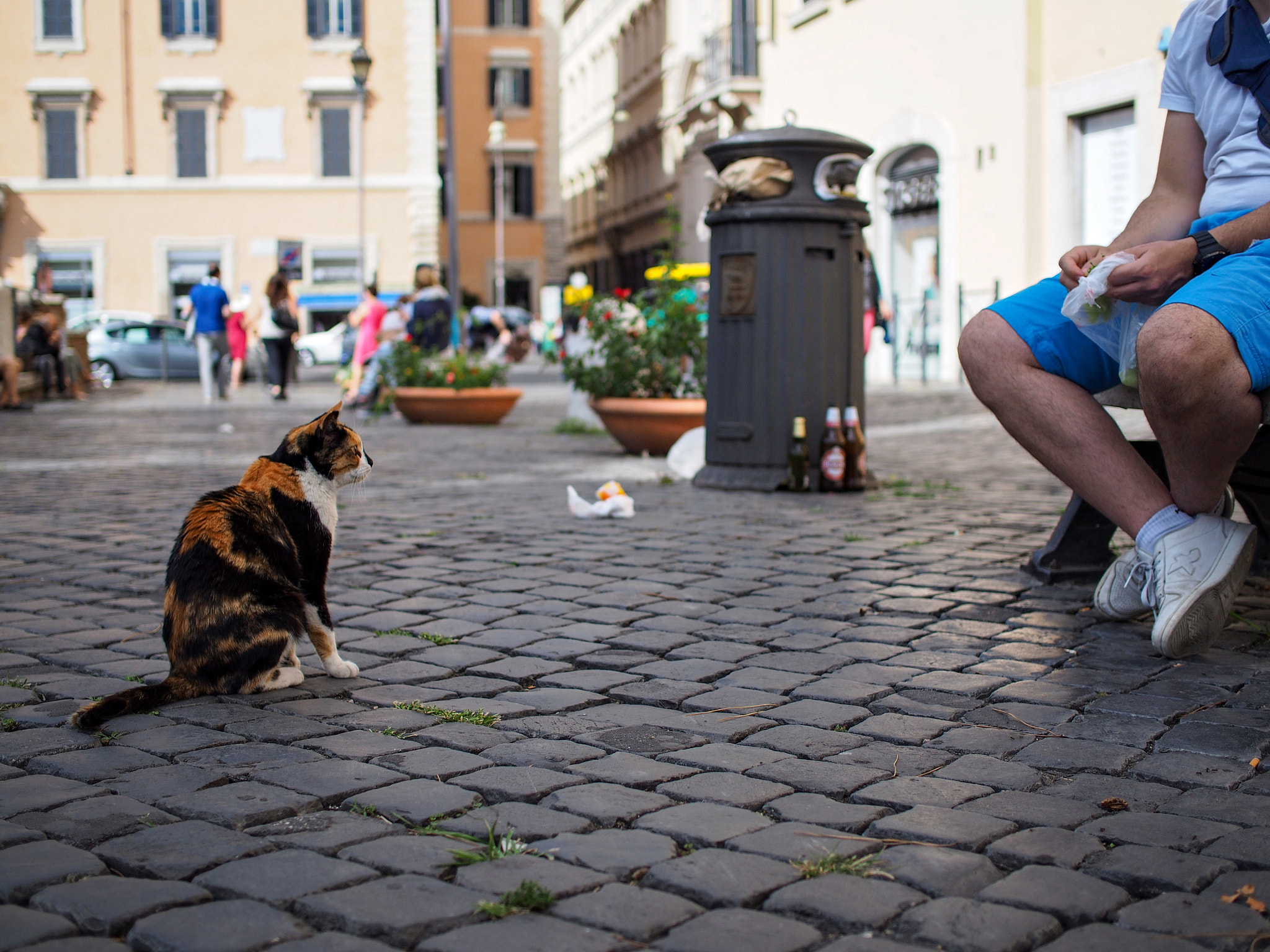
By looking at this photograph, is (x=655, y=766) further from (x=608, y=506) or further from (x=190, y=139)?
(x=190, y=139)

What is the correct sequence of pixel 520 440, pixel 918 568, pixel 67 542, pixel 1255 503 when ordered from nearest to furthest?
pixel 1255 503, pixel 918 568, pixel 67 542, pixel 520 440

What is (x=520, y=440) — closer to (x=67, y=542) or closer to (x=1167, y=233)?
(x=67, y=542)

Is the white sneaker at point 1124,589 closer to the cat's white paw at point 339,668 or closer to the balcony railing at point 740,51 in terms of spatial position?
the cat's white paw at point 339,668

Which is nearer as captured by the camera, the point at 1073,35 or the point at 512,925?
the point at 512,925

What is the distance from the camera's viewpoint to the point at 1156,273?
3395 millimetres

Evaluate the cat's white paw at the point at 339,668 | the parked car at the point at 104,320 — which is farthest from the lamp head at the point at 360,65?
the cat's white paw at the point at 339,668

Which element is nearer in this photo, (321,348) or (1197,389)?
(1197,389)

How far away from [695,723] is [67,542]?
390cm

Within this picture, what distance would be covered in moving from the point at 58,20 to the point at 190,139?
4767mm

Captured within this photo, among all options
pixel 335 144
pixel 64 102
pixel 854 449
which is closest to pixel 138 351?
pixel 335 144

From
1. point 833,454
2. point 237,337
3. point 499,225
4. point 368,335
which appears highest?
point 499,225

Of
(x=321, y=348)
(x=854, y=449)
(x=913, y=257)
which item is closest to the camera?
(x=854, y=449)

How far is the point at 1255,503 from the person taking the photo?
4.12 m

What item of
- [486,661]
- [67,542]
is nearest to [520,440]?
[67,542]
